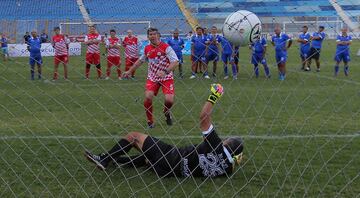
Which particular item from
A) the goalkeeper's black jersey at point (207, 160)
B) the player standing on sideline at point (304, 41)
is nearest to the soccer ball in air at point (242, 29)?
the player standing on sideline at point (304, 41)

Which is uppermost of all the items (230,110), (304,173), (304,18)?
(304,18)

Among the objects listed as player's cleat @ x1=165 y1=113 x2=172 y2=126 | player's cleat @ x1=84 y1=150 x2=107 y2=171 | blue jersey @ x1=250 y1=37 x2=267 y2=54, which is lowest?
player's cleat @ x1=165 y1=113 x2=172 y2=126

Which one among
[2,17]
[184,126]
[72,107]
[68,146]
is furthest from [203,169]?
[2,17]

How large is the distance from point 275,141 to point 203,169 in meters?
2.36

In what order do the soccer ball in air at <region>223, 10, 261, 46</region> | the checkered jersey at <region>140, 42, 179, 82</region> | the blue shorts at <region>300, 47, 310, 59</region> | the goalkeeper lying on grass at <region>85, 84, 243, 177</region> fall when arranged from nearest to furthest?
the goalkeeper lying on grass at <region>85, 84, 243, 177</region> → the soccer ball in air at <region>223, 10, 261, 46</region> → the checkered jersey at <region>140, 42, 179, 82</region> → the blue shorts at <region>300, 47, 310, 59</region>

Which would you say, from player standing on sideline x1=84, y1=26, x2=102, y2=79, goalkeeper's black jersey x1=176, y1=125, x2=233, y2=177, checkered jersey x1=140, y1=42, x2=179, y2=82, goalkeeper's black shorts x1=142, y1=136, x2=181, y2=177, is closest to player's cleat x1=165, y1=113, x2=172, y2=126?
checkered jersey x1=140, y1=42, x2=179, y2=82

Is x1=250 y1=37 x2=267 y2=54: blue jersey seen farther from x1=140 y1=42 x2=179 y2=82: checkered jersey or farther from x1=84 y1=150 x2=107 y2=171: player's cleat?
x1=84 y1=150 x2=107 y2=171: player's cleat

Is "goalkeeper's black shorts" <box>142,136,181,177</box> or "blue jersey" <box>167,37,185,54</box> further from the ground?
"goalkeeper's black shorts" <box>142,136,181,177</box>

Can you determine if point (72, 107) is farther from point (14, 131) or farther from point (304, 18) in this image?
point (304, 18)

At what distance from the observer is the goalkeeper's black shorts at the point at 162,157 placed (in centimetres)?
620

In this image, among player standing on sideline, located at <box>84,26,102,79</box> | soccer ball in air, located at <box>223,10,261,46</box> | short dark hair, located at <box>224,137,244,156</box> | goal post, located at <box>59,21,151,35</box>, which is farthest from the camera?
goal post, located at <box>59,21,151,35</box>

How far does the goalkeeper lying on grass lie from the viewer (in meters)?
5.87

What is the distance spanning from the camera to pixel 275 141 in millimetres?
8188

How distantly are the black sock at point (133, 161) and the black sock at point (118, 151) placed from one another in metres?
0.08
